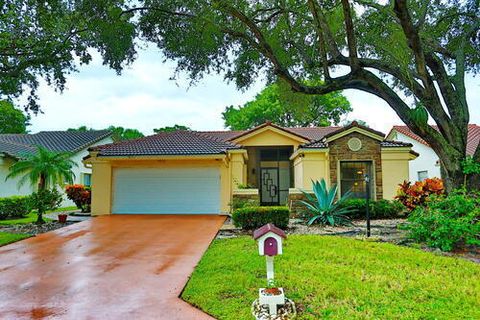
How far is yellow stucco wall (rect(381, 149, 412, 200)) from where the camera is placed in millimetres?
16453

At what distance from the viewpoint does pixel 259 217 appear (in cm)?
1112

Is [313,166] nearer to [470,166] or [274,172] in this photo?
[274,172]

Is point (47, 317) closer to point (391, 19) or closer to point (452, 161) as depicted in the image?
point (452, 161)

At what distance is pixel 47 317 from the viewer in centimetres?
465

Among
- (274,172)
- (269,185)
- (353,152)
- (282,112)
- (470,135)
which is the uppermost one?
(282,112)

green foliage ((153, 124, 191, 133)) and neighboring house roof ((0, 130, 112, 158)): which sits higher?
green foliage ((153, 124, 191, 133))

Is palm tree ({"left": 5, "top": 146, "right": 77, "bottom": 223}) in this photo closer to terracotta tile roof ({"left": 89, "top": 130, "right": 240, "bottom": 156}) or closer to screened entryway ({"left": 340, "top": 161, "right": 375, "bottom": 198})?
terracotta tile roof ({"left": 89, "top": 130, "right": 240, "bottom": 156})

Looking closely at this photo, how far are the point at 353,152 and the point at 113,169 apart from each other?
1164cm

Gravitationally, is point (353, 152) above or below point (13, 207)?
above

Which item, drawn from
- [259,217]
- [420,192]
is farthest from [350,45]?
[420,192]

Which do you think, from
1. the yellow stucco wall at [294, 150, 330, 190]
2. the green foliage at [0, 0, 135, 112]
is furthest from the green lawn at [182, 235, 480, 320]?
the yellow stucco wall at [294, 150, 330, 190]

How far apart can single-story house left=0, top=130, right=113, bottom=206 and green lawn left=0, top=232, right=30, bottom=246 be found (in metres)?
7.06

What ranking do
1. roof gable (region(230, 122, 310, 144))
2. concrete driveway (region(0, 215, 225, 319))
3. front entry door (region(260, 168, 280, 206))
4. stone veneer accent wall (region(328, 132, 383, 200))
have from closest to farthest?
concrete driveway (region(0, 215, 225, 319)), stone veneer accent wall (region(328, 132, 383, 200)), roof gable (region(230, 122, 310, 144)), front entry door (region(260, 168, 280, 206))

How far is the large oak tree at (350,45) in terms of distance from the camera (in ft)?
29.7
